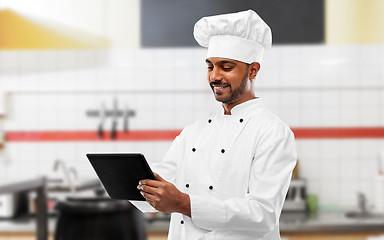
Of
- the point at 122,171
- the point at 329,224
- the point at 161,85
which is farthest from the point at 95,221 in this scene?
the point at 161,85

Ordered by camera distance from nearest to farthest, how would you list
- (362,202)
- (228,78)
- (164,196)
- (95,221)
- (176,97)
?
(164,196) → (228,78) → (95,221) → (362,202) → (176,97)

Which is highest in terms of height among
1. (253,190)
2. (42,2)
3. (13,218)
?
(42,2)

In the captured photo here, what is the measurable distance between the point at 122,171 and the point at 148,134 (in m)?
2.89

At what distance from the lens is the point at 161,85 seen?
167 inches

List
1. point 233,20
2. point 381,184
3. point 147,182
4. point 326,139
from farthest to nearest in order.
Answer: point 326,139 < point 381,184 < point 233,20 < point 147,182

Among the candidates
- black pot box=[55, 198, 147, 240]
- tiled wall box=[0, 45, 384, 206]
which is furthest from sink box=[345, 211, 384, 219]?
black pot box=[55, 198, 147, 240]

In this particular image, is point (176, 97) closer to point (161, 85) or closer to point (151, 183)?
point (161, 85)

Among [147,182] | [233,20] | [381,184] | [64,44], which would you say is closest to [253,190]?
[147,182]

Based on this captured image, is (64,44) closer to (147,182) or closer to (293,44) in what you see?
(293,44)

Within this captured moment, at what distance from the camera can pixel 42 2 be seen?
4.34 metres

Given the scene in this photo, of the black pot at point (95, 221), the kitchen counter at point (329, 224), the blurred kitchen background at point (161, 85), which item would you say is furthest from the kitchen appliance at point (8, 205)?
the kitchen counter at point (329, 224)

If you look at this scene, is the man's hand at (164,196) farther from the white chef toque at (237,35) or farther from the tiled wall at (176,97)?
the tiled wall at (176,97)

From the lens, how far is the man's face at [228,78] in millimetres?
1416

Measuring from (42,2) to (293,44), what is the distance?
6.46 feet
